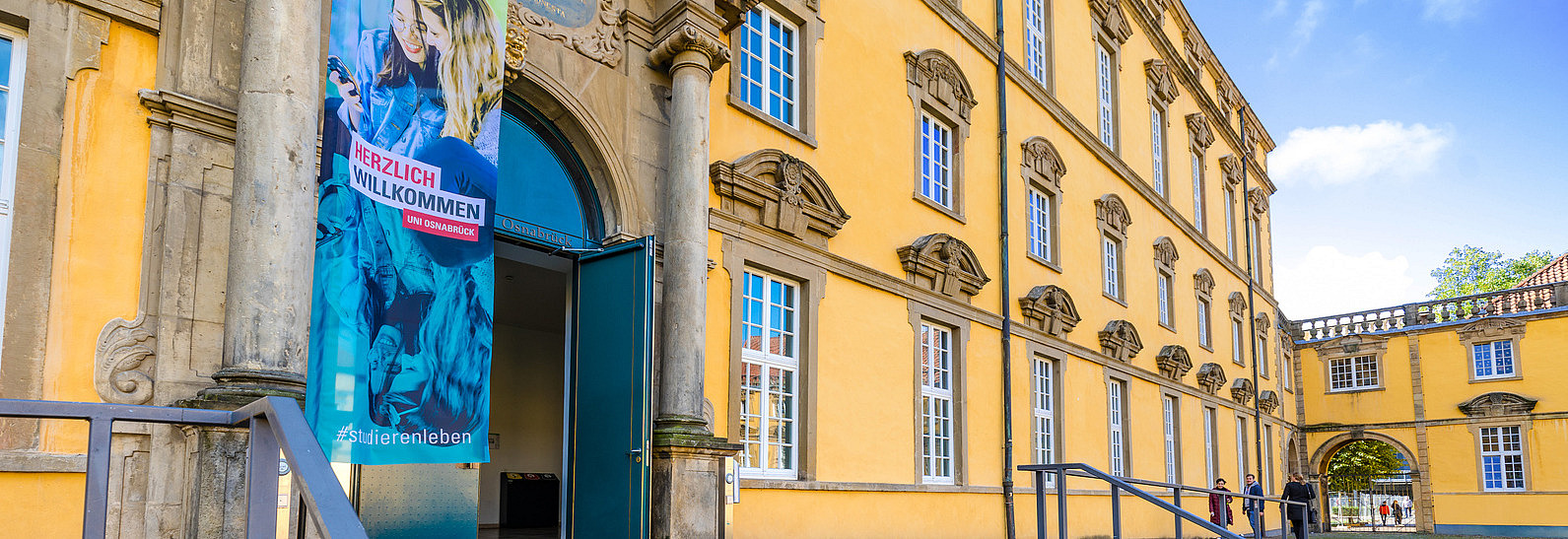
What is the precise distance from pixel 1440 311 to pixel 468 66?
1635 inches

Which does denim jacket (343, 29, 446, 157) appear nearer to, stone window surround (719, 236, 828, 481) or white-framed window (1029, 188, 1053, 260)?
stone window surround (719, 236, 828, 481)

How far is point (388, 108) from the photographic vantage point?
7430 millimetres

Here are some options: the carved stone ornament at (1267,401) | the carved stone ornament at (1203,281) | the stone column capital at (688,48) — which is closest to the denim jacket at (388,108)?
the stone column capital at (688,48)

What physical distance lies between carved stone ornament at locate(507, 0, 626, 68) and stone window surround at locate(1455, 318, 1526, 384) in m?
38.4

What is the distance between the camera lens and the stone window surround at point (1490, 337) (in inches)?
1523

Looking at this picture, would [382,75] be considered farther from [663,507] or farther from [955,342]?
[955,342]

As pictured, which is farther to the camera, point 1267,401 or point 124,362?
point 1267,401

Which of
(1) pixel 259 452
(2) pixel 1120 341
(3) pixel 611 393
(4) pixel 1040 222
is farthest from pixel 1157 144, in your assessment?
(1) pixel 259 452

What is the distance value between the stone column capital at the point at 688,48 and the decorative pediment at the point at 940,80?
456 cm

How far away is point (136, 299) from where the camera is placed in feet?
20.9

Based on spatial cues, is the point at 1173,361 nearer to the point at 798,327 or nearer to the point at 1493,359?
the point at 798,327

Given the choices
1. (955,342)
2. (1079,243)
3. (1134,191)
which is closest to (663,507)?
(955,342)

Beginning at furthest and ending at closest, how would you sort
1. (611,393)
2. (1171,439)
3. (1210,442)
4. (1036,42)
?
(1210,442), (1171,439), (1036,42), (611,393)

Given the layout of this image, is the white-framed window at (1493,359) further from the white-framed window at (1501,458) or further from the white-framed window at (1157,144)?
the white-framed window at (1157,144)
